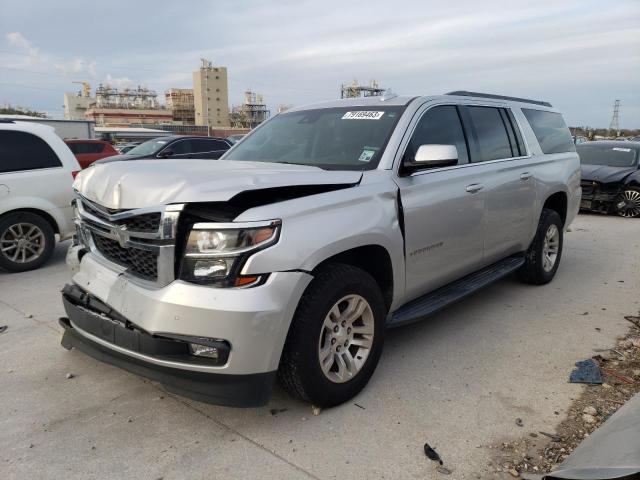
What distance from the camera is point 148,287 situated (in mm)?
2662

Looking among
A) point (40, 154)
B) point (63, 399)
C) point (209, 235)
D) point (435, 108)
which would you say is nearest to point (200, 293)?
point (209, 235)

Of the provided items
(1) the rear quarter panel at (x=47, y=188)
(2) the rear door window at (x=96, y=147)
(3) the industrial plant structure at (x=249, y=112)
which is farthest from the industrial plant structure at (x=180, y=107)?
(1) the rear quarter panel at (x=47, y=188)

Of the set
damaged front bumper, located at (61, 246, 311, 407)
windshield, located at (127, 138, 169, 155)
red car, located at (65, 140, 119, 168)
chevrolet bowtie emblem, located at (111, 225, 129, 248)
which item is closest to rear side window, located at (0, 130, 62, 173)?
chevrolet bowtie emblem, located at (111, 225, 129, 248)

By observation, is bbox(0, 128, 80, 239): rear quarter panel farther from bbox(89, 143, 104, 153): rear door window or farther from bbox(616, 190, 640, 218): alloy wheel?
bbox(616, 190, 640, 218): alloy wheel

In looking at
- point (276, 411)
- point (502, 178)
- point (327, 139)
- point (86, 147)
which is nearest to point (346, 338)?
point (276, 411)

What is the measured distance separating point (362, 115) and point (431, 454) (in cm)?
241

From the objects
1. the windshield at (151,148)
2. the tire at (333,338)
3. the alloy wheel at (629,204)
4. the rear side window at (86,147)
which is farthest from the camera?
the rear side window at (86,147)

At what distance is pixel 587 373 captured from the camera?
3588 mm

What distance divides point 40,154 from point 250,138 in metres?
3.58

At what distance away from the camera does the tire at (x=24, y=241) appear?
6199 millimetres

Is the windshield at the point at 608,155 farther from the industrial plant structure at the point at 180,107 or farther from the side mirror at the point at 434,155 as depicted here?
the industrial plant structure at the point at 180,107

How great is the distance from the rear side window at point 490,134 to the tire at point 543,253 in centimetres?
98

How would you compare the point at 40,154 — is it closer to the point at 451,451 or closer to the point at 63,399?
the point at 63,399

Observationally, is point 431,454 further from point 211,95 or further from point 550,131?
point 211,95
